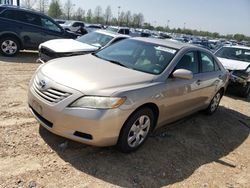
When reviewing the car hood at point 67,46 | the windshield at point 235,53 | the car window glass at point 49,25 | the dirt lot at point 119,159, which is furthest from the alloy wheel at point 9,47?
the windshield at point 235,53

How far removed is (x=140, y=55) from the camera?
199 inches

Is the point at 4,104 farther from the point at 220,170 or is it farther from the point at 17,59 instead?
the point at 17,59

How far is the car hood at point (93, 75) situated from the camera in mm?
3814

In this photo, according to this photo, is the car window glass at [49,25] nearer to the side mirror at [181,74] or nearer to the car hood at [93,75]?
the car hood at [93,75]

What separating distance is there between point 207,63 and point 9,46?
7290 millimetres

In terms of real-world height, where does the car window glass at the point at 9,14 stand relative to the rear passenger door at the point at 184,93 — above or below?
above

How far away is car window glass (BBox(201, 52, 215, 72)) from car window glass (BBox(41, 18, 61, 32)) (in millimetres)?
7126

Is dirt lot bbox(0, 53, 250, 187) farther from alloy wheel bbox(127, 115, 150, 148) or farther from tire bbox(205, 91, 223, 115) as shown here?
tire bbox(205, 91, 223, 115)

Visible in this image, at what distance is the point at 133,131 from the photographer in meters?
4.16

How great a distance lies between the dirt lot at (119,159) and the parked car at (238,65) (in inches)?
150

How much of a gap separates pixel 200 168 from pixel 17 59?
811 centimetres

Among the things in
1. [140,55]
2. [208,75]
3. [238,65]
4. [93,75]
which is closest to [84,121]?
[93,75]

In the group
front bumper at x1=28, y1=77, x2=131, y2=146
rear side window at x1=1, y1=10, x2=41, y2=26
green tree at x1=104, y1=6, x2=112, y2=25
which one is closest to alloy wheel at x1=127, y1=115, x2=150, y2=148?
front bumper at x1=28, y1=77, x2=131, y2=146

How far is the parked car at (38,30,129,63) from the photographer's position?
27.1 feet
